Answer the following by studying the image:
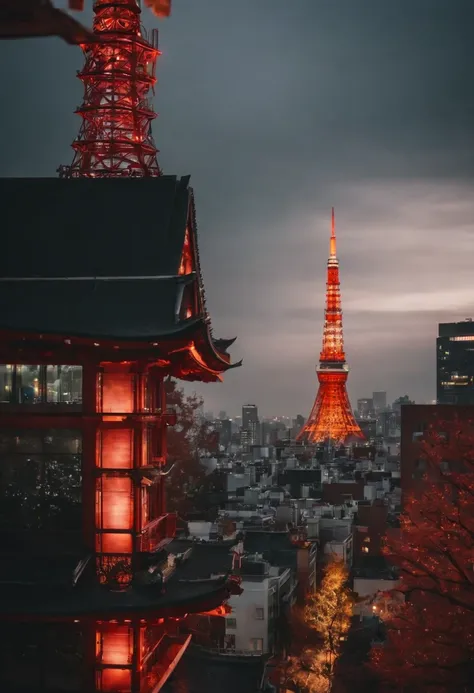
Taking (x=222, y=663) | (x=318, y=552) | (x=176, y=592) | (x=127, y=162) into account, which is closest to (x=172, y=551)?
(x=176, y=592)

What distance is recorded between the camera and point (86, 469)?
14531 mm

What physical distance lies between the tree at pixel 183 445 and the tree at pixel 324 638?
7344 millimetres

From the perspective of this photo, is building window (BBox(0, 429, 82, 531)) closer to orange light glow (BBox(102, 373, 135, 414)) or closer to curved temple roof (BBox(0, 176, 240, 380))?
orange light glow (BBox(102, 373, 135, 414))

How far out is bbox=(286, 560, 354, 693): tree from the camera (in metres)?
34.4

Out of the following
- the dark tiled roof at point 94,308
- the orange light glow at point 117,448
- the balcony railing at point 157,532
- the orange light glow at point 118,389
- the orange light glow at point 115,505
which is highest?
the dark tiled roof at point 94,308

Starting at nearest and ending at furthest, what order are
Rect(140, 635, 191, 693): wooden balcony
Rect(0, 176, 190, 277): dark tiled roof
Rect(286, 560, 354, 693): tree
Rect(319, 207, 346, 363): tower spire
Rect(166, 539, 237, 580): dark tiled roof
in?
Rect(140, 635, 191, 693): wooden balcony
Rect(0, 176, 190, 277): dark tiled roof
Rect(166, 539, 237, 580): dark tiled roof
Rect(286, 560, 354, 693): tree
Rect(319, 207, 346, 363): tower spire

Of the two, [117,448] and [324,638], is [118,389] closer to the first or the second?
[117,448]

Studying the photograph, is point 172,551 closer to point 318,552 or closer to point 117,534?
point 117,534

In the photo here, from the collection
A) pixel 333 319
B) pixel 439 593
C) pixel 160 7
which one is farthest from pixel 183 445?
pixel 333 319

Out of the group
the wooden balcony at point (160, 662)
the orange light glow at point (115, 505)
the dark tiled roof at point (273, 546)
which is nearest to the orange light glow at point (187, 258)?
the orange light glow at point (115, 505)

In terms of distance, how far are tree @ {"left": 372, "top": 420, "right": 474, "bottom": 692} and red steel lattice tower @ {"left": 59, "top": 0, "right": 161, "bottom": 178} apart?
17.4 metres

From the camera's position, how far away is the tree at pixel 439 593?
2012 centimetres

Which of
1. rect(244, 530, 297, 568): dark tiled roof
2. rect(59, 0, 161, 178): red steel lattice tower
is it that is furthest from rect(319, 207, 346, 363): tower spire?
rect(59, 0, 161, 178): red steel lattice tower

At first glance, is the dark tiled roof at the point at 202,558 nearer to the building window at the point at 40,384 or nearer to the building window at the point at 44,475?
the building window at the point at 44,475
